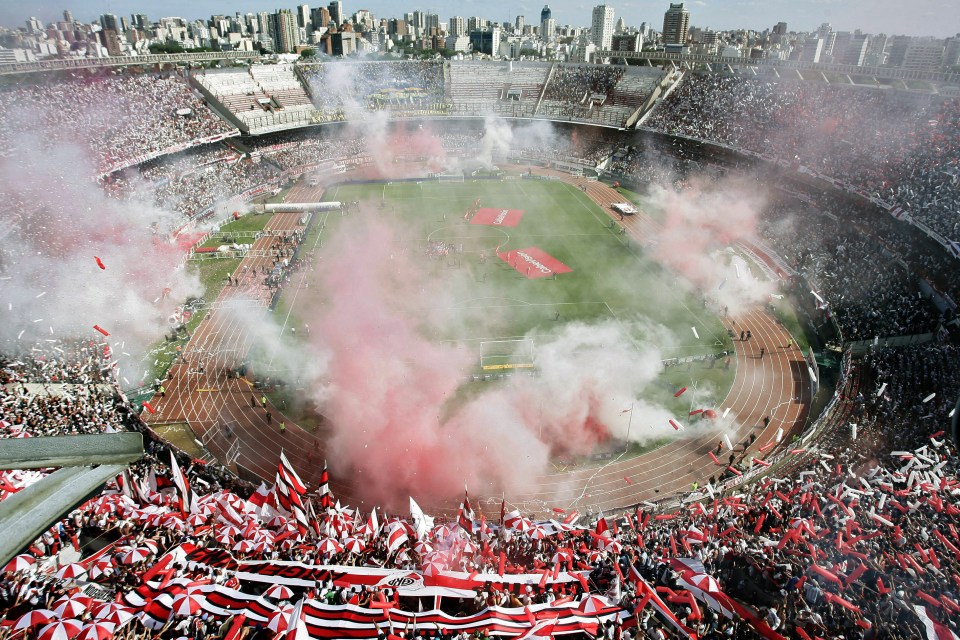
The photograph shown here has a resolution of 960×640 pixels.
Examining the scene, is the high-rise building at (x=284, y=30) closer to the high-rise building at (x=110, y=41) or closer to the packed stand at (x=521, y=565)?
the high-rise building at (x=110, y=41)

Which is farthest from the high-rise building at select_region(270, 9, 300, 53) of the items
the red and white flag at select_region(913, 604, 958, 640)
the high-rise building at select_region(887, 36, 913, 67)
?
the red and white flag at select_region(913, 604, 958, 640)

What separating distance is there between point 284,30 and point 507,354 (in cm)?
14142

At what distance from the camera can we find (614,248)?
37219 millimetres

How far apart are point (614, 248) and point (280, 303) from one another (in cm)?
2136

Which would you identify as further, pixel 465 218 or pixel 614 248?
pixel 465 218

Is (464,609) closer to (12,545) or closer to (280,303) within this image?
(12,545)

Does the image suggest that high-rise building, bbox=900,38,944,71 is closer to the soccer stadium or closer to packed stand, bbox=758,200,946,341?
the soccer stadium

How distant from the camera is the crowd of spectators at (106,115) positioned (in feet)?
110

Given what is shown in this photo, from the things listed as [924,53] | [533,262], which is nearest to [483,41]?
[924,53]

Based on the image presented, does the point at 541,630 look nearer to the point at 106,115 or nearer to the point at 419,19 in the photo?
the point at 106,115

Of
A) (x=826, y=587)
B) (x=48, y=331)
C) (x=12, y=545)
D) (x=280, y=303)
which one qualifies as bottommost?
(x=280, y=303)

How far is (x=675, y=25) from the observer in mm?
134750

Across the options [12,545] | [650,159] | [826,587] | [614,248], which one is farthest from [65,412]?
[650,159]

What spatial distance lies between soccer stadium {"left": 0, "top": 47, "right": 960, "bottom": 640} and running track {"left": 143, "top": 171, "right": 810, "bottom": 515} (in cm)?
14
